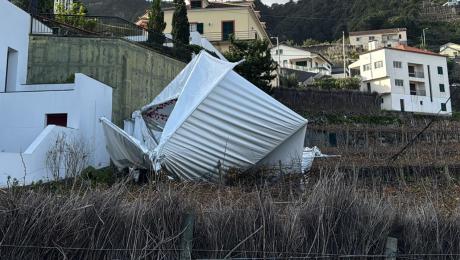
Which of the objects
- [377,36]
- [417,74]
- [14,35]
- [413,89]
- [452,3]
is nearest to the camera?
[14,35]

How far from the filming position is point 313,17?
93.8 meters

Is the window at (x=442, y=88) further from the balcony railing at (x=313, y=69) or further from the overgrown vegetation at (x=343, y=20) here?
the overgrown vegetation at (x=343, y=20)

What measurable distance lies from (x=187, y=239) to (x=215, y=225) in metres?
0.38

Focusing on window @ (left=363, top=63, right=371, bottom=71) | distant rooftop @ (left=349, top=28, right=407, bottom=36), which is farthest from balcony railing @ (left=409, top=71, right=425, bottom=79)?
distant rooftop @ (left=349, top=28, right=407, bottom=36)

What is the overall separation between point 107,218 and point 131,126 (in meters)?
12.8

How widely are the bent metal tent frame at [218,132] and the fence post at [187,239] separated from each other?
25.5ft

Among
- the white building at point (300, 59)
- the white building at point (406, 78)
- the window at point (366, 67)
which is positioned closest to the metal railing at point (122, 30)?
the white building at point (406, 78)

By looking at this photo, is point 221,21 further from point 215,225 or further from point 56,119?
point 215,225

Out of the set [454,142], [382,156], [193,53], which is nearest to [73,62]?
[193,53]

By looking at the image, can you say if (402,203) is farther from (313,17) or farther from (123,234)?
(313,17)

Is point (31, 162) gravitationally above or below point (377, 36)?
below

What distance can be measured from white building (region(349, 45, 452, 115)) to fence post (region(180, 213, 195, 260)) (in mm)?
47857

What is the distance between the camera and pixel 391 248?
5.33 meters

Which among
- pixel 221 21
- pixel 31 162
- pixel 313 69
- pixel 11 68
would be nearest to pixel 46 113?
pixel 31 162
